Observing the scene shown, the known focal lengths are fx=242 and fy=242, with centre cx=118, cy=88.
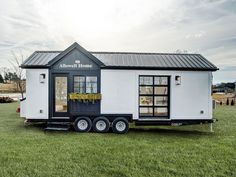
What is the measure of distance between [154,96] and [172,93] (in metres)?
0.72

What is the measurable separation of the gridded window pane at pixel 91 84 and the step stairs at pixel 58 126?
5.05 feet

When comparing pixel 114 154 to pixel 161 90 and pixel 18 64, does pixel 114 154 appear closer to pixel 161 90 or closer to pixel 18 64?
pixel 161 90

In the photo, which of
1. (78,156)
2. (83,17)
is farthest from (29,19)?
(78,156)

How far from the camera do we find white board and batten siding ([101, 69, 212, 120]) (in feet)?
31.2

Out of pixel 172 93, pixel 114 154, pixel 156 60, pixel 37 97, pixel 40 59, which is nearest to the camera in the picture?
pixel 114 154

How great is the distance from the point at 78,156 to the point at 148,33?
1057cm

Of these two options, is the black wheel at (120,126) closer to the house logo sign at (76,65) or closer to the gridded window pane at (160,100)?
the gridded window pane at (160,100)

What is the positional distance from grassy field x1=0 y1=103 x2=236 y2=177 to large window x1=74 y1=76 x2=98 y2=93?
176 cm

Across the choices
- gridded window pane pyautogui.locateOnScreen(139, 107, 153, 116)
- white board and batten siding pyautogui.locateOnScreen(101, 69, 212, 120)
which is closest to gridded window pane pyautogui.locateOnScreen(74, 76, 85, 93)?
white board and batten siding pyautogui.locateOnScreen(101, 69, 212, 120)

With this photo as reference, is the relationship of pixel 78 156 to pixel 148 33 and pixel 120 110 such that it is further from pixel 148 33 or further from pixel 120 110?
pixel 148 33

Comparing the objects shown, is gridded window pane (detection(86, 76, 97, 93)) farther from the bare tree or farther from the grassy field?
the bare tree

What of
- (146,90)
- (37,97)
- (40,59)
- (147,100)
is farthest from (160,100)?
(40,59)

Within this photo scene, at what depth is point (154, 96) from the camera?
9797mm

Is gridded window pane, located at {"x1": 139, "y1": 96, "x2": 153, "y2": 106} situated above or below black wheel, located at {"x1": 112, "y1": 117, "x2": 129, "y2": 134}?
above
